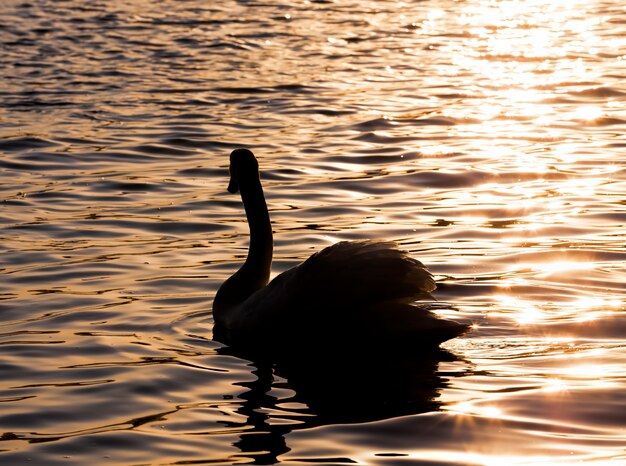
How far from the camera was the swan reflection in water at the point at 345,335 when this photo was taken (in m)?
7.86

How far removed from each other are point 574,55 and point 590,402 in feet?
55.8

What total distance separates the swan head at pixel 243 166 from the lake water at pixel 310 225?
41.2 inches

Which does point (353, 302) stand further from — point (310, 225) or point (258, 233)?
point (310, 225)

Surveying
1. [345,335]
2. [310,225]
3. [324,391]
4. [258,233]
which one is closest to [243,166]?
[258,233]

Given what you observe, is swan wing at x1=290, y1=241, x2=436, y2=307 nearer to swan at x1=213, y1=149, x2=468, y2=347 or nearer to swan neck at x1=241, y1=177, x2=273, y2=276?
swan at x1=213, y1=149, x2=468, y2=347

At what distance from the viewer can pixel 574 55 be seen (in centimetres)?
2359

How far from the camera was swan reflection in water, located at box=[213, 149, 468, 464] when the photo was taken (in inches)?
309

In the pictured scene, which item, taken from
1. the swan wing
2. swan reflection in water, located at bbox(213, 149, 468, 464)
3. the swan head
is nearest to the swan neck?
the swan head

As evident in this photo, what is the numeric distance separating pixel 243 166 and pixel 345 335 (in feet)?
6.24

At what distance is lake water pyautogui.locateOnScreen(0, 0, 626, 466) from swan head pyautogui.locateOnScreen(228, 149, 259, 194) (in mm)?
1046

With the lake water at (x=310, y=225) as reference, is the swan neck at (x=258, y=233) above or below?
above

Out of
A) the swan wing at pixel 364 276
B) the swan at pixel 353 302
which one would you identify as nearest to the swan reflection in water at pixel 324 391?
the swan at pixel 353 302

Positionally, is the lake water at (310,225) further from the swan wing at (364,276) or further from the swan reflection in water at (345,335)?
the swan wing at (364,276)

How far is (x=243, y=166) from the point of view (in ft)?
32.9
